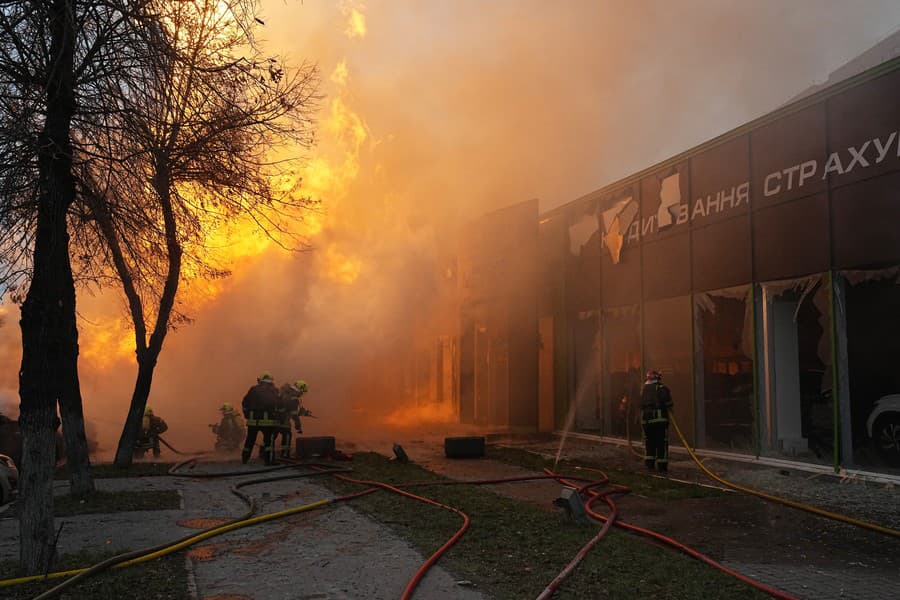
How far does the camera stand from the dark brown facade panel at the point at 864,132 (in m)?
9.61

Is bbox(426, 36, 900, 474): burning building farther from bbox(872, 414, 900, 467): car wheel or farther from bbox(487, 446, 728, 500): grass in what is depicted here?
bbox(487, 446, 728, 500): grass

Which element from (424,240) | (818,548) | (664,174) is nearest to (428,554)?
(818,548)

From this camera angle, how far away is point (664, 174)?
14.1 m

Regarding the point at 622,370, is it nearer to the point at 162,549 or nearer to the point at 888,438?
the point at 888,438

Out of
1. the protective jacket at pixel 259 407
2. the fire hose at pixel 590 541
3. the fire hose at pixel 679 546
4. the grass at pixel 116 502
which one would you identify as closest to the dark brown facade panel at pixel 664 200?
the fire hose at pixel 590 541

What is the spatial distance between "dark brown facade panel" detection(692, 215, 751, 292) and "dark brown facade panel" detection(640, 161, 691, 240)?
65cm

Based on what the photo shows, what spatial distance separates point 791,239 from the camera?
11.2 m

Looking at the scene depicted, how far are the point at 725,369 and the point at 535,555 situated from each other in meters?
8.17

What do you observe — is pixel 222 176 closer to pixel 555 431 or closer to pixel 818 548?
pixel 818 548

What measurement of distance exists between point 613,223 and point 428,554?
1114 cm

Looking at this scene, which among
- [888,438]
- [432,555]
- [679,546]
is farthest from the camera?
[888,438]

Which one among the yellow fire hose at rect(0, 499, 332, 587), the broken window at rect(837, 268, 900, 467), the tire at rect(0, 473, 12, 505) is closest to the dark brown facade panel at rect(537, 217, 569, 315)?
the broken window at rect(837, 268, 900, 467)

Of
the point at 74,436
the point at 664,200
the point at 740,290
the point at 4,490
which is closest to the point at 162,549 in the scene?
the point at 74,436

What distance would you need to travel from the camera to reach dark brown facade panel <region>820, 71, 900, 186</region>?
31.5ft
